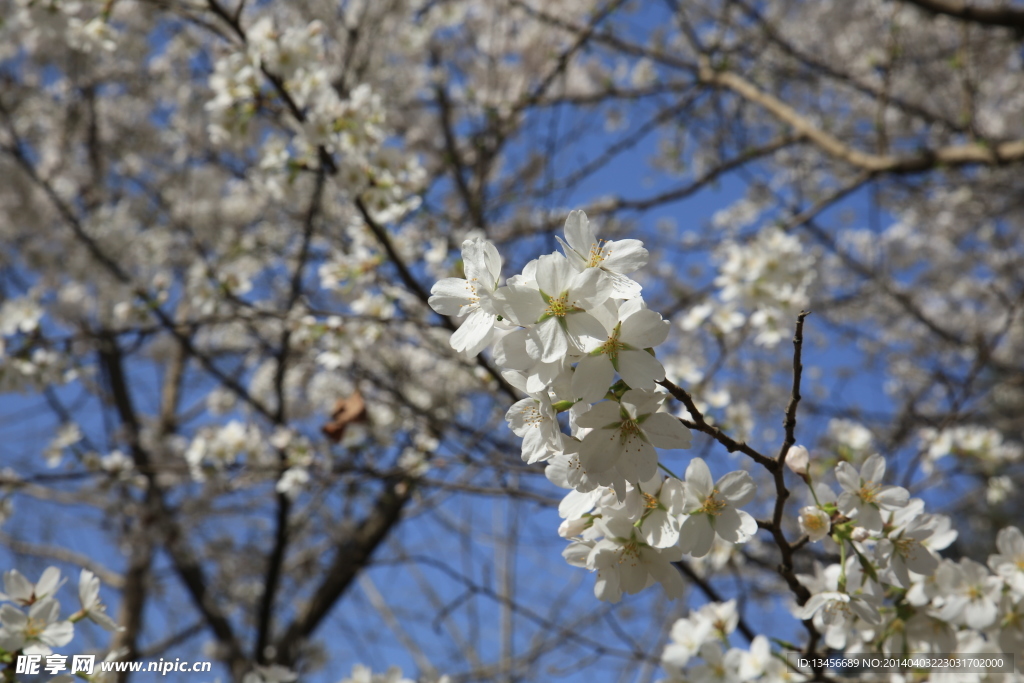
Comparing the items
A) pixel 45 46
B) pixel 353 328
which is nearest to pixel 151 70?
pixel 45 46

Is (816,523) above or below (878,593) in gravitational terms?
above

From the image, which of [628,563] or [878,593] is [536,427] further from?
[878,593]

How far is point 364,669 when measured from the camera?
2.19 meters

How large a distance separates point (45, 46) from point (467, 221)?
6887 millimetres

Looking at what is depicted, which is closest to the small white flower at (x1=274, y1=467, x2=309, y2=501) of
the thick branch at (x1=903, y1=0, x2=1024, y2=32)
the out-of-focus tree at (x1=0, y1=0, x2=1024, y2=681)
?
the out-of-focus tree at (x1=0, y1=0, x2=1024, y2=681)

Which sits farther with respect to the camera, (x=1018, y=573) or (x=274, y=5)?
(x=274, y=5)

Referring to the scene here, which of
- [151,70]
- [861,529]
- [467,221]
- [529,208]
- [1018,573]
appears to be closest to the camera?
[861,529]

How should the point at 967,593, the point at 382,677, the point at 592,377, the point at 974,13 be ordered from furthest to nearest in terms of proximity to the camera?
the point at 974,13 → the point at 382,677 → the point at 967,593 → the point at 592,377

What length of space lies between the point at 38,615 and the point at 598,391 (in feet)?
4.69

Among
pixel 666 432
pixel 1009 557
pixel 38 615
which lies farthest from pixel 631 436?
pixel 38 615

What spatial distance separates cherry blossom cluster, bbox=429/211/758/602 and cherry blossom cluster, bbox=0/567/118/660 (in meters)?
1.22

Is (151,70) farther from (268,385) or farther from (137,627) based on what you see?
(137,627)

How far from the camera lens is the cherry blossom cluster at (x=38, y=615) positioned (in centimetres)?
153

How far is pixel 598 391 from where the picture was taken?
103cm
